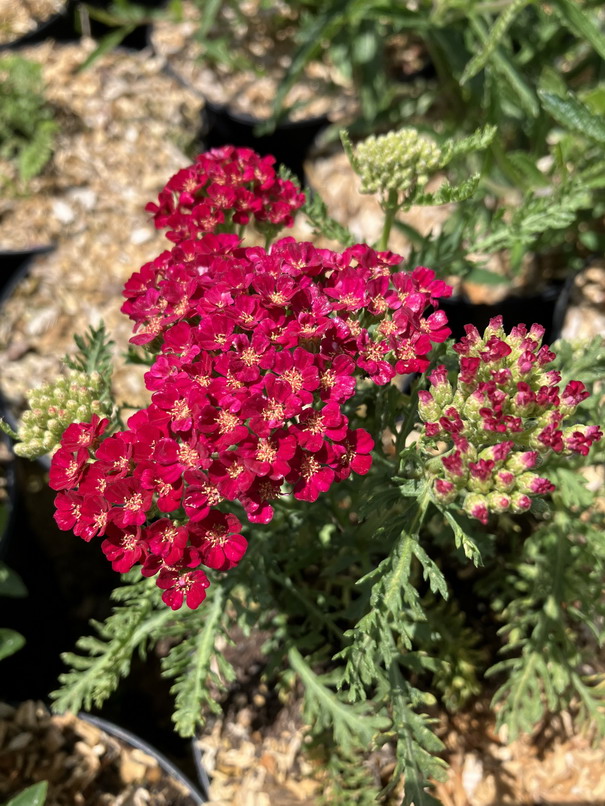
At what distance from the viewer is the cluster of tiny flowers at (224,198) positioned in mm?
1424

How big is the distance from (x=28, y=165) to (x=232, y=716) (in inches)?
92.3

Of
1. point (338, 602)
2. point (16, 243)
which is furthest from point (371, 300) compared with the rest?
point (16, 243)

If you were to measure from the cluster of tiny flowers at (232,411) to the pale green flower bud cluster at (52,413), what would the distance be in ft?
0.28

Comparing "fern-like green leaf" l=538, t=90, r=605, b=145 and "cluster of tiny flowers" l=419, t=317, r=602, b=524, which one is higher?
"fern-like green leaf" l=538, t=90, r=605, b=145

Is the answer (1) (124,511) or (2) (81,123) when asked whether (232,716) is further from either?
(2) (81,123)

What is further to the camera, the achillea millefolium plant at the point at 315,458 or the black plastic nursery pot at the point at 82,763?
the black plastic nursery pot at the point at 82,763

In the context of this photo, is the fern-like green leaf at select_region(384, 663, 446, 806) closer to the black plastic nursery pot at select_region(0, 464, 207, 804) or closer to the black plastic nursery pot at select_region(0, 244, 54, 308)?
the black plastic nursery pot at select_region(0, 464, 207, 804)

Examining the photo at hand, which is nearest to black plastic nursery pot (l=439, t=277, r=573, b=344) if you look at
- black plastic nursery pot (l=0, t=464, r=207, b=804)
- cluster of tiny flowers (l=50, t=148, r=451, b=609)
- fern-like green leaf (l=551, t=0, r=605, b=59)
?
fern-like green leaf (l=551, t=0, r=605, b=59)

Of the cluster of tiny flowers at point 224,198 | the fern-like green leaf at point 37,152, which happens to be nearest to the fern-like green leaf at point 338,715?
the cluster of tiny flowers at point 224,198

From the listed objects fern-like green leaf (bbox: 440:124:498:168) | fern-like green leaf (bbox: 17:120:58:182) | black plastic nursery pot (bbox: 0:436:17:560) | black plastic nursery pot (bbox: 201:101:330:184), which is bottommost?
black plastic nursery pot (bbox: 0:436:17:560)

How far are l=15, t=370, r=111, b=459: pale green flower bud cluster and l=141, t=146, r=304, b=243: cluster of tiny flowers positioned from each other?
0.37m

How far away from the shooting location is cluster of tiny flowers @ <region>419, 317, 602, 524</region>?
3.58 ft

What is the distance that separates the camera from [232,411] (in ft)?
3.59

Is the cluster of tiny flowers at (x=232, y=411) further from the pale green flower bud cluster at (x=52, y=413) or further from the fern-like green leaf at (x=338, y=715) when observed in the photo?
the fern-like green leaf at (x=338, y=715)
